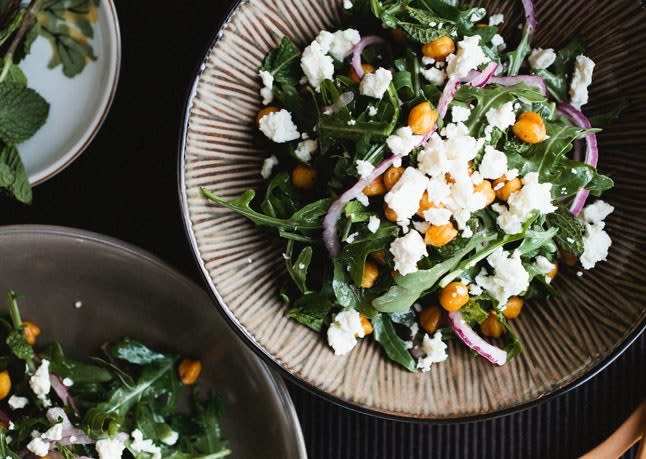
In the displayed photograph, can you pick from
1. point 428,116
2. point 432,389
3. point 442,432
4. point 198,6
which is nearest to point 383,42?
point 428,116

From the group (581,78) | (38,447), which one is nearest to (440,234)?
(581,78)

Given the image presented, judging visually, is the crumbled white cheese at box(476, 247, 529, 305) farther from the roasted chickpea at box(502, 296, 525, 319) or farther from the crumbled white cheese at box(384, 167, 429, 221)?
the crumbled white cheese at box(384, 167, 429, 221)

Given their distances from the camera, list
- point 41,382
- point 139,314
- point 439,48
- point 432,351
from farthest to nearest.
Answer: point 139,314 < point 41,382 < point 432,351 < point 439,48

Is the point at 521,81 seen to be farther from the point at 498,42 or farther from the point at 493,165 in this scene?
the point at 493,165

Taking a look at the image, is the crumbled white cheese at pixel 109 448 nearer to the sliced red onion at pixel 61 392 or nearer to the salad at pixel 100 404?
the salad at pixel 100 404

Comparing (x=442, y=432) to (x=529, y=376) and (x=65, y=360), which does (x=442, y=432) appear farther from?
(x=65, y=360)

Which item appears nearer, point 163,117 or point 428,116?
point 428,116

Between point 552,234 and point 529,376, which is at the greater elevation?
point 552,234

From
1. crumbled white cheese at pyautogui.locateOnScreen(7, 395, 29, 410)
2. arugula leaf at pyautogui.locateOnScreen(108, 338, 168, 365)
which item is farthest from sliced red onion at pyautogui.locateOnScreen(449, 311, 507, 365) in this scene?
crumbled white cheese at pyautogui.locateOnScreen(7, 395, 29, 410)
